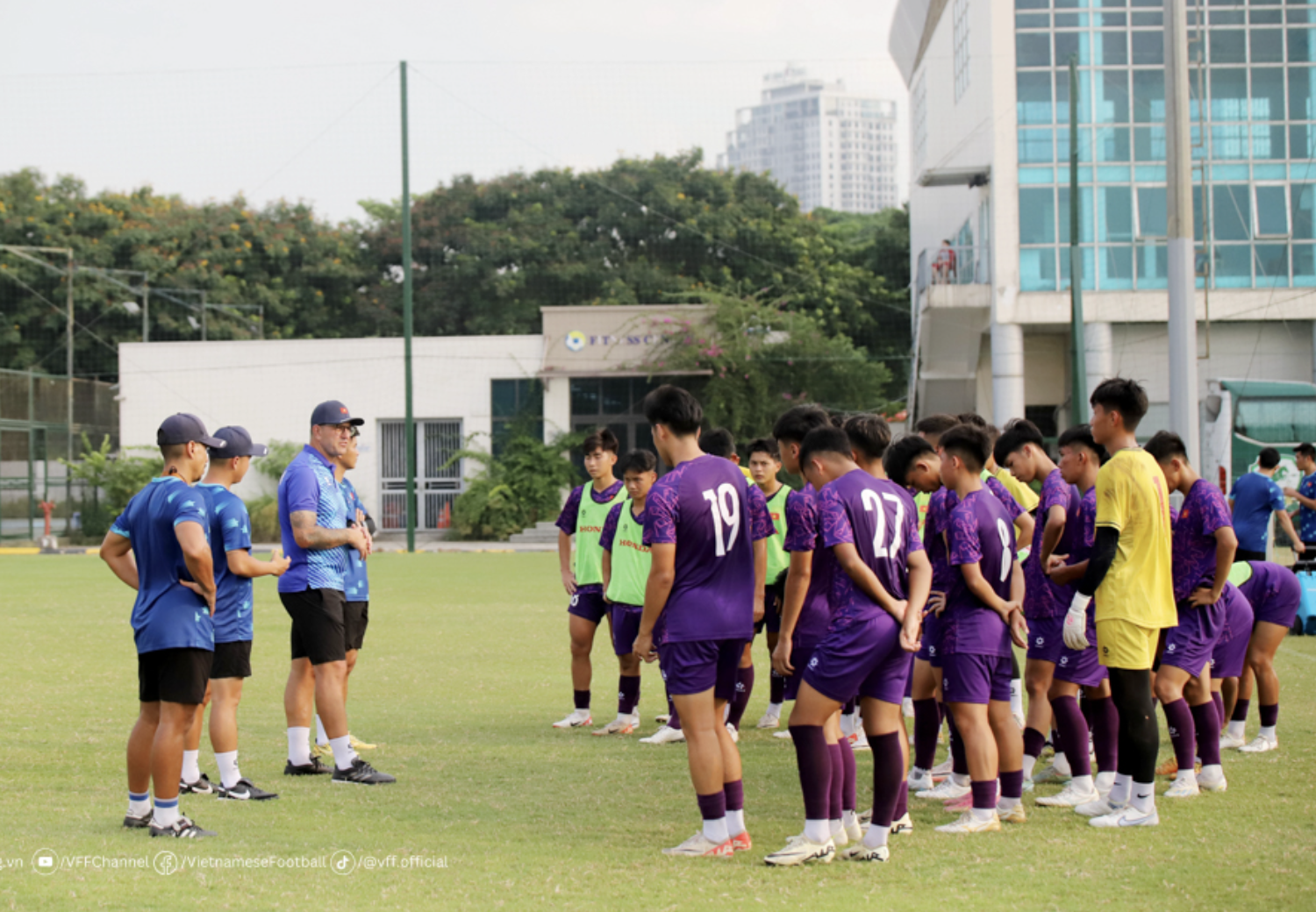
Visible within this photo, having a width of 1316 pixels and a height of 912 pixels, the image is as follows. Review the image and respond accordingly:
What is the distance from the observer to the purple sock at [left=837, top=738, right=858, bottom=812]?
214 inches

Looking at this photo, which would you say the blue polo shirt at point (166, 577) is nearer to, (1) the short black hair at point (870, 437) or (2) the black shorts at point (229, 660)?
(2) the black shorts at point (229, 660)

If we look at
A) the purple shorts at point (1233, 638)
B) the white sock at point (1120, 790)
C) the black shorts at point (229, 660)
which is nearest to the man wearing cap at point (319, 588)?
the black shorts at point (229, 660)

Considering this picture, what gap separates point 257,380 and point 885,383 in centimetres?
1723

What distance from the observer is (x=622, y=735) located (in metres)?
8.01

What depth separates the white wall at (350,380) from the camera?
33.4 metres

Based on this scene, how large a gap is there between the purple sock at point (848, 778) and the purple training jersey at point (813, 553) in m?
0.56

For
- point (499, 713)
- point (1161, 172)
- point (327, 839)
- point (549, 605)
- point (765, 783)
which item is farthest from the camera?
point (1161, 172)

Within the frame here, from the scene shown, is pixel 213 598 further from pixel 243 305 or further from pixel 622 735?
pixel 243 305

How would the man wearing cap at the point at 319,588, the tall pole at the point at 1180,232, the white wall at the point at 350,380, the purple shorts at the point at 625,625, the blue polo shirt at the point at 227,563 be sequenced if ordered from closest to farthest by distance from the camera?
the blue polo shirt at the point at 227,563 < the man wearing cap at the point at 319,588 < the purple shorts at the point at 625,625 < the tall pole at the point at 1180,232 < the white wall at the point at 350,380

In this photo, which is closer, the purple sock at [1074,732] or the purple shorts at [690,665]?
the purple shorts at [690,665]

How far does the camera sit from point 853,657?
4992 mm

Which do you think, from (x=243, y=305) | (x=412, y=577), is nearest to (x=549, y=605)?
(x=412, y=577)

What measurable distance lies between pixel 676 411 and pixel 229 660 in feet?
8.95

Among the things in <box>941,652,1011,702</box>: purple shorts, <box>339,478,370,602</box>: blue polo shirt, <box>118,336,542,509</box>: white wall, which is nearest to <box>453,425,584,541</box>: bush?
<box>118,336,542,509</box>: white wall
